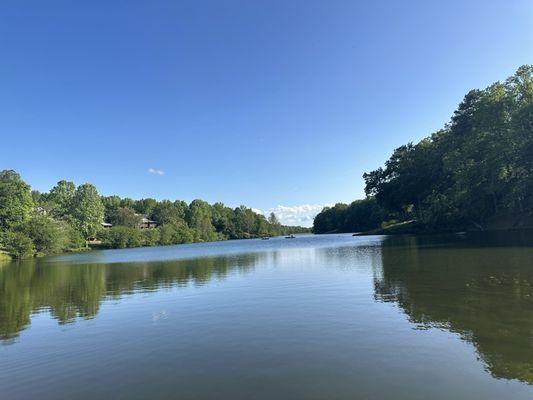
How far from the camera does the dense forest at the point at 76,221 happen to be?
77.1 metres

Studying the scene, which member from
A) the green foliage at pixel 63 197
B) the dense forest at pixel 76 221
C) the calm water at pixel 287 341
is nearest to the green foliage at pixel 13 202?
the dense forest at pixel 76 221

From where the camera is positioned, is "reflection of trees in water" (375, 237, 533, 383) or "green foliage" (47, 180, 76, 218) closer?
"reflection of trees in water" (375, 237, 533, 383)

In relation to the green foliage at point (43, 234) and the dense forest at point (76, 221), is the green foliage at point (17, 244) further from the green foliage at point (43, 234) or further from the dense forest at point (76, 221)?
the green foliage at point (43, 234)

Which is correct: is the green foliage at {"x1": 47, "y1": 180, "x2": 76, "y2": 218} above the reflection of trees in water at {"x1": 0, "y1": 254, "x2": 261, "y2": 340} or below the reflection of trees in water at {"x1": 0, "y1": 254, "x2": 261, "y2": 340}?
above

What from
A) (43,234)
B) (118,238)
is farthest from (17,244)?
(118,238)

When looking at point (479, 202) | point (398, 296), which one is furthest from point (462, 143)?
point (398, 296)

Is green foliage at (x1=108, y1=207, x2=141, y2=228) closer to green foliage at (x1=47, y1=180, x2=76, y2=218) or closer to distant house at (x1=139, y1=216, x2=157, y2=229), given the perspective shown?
distant house at (x1=139, y1=216, x2=157, y2=229)

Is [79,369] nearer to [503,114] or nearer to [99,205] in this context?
[503,114]

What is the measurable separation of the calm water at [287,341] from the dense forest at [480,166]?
42.5 meters

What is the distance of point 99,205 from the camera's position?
410 feet

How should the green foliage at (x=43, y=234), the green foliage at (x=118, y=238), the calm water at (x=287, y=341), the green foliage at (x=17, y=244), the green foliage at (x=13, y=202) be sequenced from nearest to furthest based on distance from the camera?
the calm water at (x=287, y=341) → the green foliage at (x=17, y=244) → the green foliage at (x=13, y=202) → the green foliage at (x=43, y=234) → the green foliage at (x=118, y=238)

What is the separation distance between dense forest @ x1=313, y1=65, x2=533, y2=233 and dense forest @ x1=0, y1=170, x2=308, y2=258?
75.2 meters

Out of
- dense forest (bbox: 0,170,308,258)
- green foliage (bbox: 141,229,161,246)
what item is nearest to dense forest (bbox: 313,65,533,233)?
dense forest (bbox: 0,170,308,258)

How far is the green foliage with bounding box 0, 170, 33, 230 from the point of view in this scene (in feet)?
252
